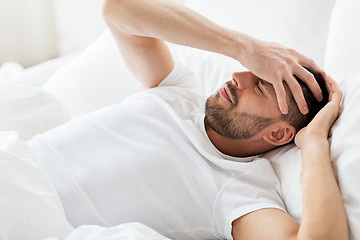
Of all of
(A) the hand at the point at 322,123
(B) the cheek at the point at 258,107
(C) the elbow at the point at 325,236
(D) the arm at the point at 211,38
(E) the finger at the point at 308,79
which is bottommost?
(C) the elbow at the point at 325,236

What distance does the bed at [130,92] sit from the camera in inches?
40.8

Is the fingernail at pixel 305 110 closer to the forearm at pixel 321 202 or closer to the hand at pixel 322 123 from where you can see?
the hand at pixel 322 123

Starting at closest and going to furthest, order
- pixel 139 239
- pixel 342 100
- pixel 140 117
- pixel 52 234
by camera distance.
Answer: pixel 139 239, pixel 52 234, pixel 342 100, pixel 140 117

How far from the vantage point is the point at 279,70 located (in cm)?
119

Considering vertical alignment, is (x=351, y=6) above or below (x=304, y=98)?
above

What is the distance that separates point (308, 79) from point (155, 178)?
507 millimetres

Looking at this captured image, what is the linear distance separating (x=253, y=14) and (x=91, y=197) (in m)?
0.96

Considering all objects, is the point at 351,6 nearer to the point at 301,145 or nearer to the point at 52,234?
the point at 301,145

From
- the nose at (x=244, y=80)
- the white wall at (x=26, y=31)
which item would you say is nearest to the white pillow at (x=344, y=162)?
the nose at (x=244, y=80)

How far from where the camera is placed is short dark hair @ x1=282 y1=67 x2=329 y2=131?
125 cm

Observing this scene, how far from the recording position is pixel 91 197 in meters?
1.22

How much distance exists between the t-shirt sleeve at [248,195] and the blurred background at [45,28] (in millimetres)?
1672

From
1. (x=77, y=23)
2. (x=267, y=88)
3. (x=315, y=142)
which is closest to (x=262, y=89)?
(x=267, y=88)

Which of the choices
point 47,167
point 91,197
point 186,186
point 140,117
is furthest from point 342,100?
point 47,167
